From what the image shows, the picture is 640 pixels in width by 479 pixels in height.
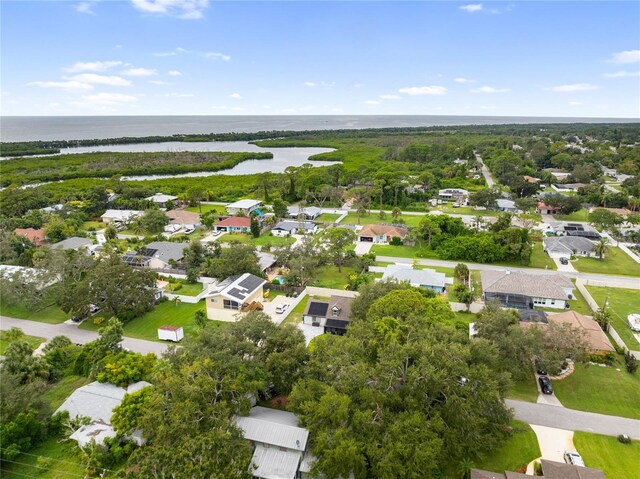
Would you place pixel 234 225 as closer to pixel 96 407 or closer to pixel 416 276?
pixel 416 276

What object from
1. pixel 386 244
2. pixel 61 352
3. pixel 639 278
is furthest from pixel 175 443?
pixel 639 278

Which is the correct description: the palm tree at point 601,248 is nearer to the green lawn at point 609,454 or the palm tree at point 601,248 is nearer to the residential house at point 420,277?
the residential house at point 420,277

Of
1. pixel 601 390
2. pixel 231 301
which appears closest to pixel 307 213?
pixel 231 301

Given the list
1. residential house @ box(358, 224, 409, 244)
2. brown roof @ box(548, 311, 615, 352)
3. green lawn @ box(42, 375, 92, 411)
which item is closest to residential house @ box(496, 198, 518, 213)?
residential house @ box(358, 224, 409, 244)

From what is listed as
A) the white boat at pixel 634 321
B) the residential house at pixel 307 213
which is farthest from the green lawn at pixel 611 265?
the residential house at pixel 307 213

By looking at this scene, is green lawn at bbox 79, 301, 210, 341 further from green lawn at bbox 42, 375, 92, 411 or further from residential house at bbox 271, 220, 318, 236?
residential house at bbox 271, 220, 318, 236

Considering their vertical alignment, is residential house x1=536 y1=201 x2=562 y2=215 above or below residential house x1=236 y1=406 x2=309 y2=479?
above
